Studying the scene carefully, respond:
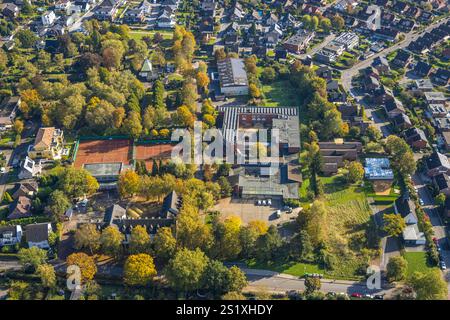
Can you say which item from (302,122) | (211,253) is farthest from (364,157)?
(211,253)

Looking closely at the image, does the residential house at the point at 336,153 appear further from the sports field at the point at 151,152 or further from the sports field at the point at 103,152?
the sports field at the point at 103,152

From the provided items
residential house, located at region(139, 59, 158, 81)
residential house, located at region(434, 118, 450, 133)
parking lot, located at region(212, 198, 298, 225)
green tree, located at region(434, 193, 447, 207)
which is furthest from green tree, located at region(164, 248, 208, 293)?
residential house, located at region(434, 118, 450, 133)

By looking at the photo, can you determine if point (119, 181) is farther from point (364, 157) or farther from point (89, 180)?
point (364, 157)

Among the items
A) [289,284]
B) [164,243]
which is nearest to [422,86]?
[289,284]

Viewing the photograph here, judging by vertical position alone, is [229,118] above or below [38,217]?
above

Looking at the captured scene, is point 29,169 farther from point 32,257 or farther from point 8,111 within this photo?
point 8,111

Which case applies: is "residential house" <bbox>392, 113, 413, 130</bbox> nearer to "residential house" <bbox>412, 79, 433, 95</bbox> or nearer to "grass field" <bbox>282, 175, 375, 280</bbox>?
"residential house" <bbox>412, 79, 433, 95</bbox>

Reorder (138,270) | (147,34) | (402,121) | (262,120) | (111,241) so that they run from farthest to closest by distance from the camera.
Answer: (147,34) < (262,120) < (402,121) < (111,241) < (138,270)
